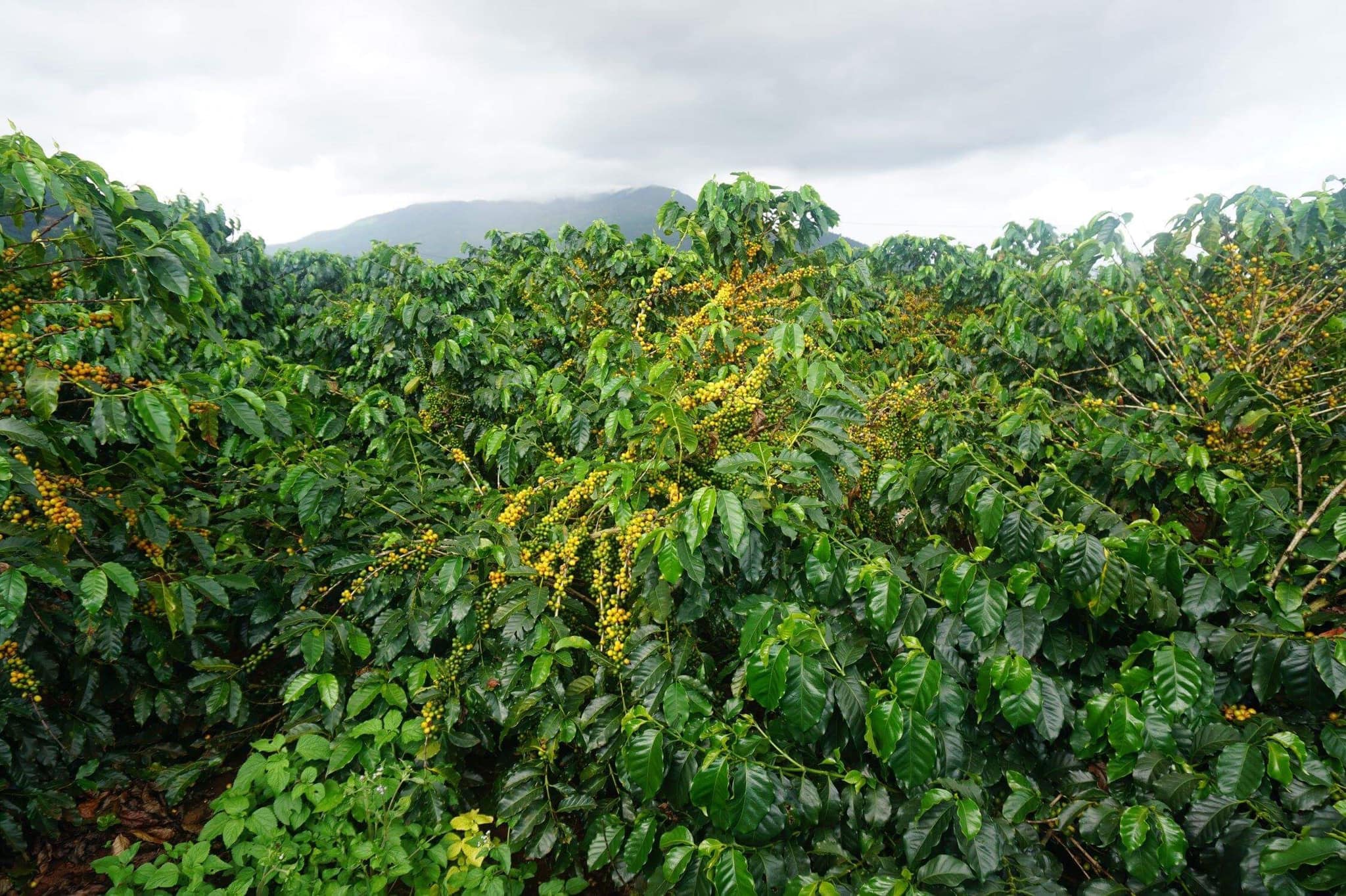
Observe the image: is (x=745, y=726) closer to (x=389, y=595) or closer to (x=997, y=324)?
(x=389, y=595)

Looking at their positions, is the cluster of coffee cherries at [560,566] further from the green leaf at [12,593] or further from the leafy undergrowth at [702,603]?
the green leaf at [12,593]

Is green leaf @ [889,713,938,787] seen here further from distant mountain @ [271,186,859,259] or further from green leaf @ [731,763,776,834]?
distant mountain @ [271,186,859,259]

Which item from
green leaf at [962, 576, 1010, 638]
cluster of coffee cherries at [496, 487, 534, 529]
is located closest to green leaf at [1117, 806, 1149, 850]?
green leaf at [962, 576, 1010, 638]

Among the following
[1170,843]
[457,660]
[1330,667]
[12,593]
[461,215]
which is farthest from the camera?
[461,215]

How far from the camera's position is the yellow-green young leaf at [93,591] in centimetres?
185

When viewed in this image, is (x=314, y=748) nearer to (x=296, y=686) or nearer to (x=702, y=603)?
(x=296, y=686)

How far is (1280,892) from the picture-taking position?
118cm

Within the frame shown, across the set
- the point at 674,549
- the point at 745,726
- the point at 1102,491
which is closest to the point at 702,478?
the point at 674,549

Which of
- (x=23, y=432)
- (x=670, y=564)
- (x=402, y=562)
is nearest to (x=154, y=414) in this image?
(x=23, y=432)

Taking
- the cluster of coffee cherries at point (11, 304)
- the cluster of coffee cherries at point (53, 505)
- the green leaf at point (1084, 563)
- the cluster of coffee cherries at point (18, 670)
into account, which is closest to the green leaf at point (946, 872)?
the green leaf at point (1084, 563)

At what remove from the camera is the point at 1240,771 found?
134 cm

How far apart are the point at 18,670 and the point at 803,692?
8.68 ft

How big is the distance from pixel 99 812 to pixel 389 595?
1.36 meters

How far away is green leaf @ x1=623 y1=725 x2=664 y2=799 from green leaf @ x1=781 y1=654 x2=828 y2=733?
0.38 meters
